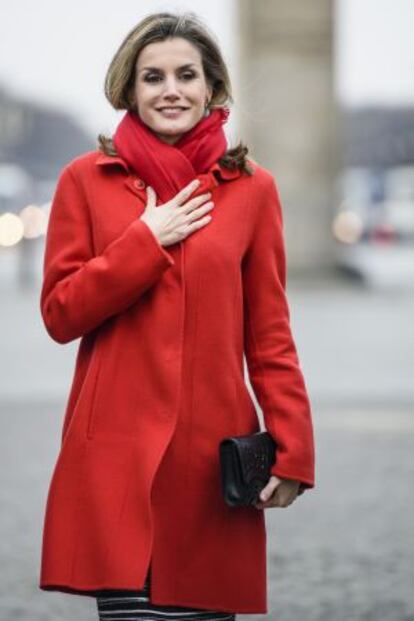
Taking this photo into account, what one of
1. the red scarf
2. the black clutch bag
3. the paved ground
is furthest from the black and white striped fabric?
the paved ground

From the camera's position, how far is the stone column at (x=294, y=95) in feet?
68.3

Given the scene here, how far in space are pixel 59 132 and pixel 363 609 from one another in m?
87.6

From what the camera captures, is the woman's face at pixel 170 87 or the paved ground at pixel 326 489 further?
the paved ground at pixel 326 489

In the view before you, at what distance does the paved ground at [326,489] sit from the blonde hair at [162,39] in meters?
2.19

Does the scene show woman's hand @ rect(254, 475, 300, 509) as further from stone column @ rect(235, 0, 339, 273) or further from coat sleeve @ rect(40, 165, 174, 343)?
stone column @ rect(235, 0, 339, 273)

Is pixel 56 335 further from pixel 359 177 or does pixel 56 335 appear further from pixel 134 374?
pixel 359 177

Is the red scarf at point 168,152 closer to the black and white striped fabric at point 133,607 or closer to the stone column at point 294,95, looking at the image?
the black and white striped fabric at point 133,607

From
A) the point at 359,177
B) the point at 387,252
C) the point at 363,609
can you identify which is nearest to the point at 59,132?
the point at 359,177

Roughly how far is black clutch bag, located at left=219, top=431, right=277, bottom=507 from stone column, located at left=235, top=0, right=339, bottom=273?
1738 centimetres

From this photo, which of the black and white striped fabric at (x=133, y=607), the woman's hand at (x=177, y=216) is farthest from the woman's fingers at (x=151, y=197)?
the black and white striped fabric at (x=133, y=607)

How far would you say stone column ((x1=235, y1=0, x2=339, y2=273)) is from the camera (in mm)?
20812

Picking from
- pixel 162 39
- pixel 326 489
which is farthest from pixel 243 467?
pixel 326 489

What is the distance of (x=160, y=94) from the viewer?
132 inches

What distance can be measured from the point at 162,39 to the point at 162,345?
66cm
